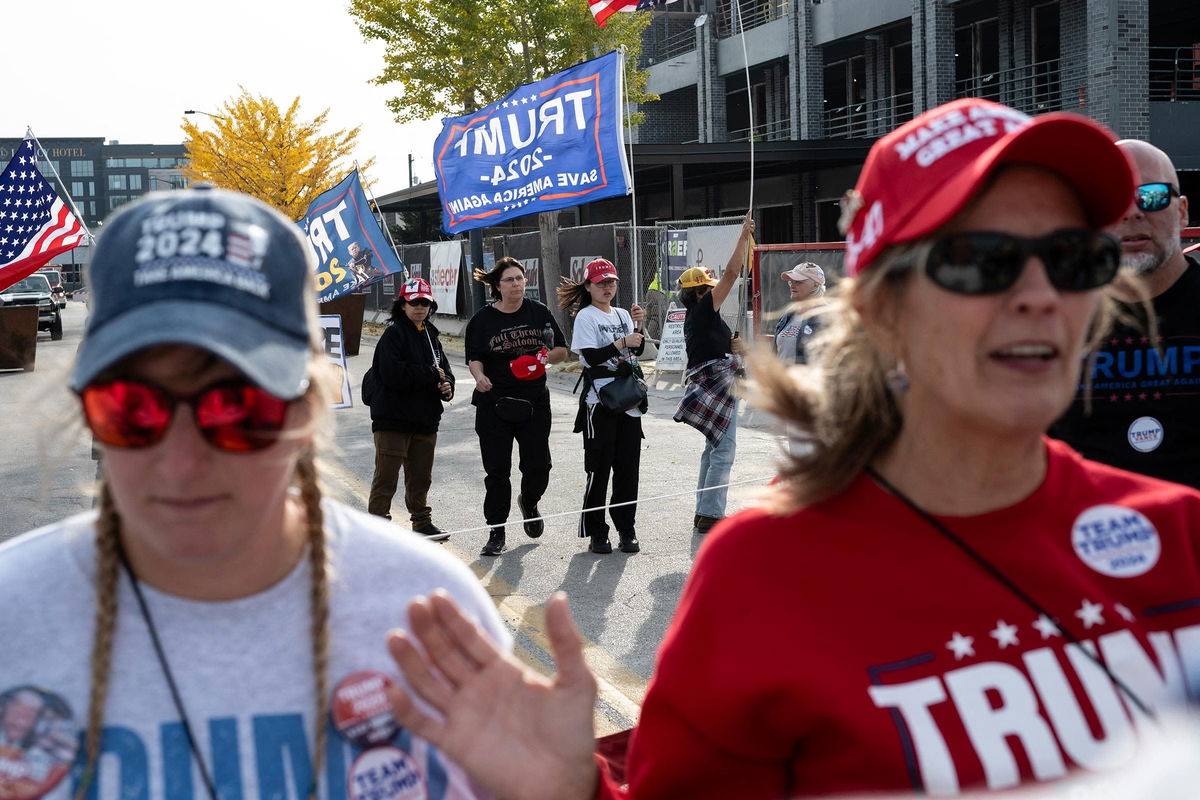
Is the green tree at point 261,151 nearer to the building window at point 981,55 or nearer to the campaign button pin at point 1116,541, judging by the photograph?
the building window at point 981,55

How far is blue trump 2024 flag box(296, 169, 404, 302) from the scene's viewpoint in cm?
1037

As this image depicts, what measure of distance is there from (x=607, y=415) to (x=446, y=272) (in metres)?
25.3

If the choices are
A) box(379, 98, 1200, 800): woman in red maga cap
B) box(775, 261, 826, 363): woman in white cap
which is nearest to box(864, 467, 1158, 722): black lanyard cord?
box(379, 98, 1200, 800): woman in red maga cap

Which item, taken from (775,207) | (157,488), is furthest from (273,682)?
(775,207)

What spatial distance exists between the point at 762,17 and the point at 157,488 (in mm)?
34794

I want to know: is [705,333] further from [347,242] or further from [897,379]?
[897,379]

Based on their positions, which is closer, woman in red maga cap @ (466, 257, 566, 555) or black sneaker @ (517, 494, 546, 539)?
woman in red maga cap @ (466, 257, 566, 555)

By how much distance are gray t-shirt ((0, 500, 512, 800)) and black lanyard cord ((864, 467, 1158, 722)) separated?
756 millimetres

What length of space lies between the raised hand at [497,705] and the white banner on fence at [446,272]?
30.2 metres

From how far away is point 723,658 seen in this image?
170 centimetres

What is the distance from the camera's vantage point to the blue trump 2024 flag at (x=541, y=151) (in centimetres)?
1156

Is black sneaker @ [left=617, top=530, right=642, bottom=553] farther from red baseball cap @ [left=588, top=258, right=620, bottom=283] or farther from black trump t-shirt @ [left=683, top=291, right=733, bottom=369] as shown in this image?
red baseball cap @ [left=588, top=258, right=620, bottom=283]

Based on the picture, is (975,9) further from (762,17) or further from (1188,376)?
(1188,376)

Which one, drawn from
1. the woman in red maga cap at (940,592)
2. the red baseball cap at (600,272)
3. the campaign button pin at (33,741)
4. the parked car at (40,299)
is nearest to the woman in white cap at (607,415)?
the red baseball cap at (600,272)
